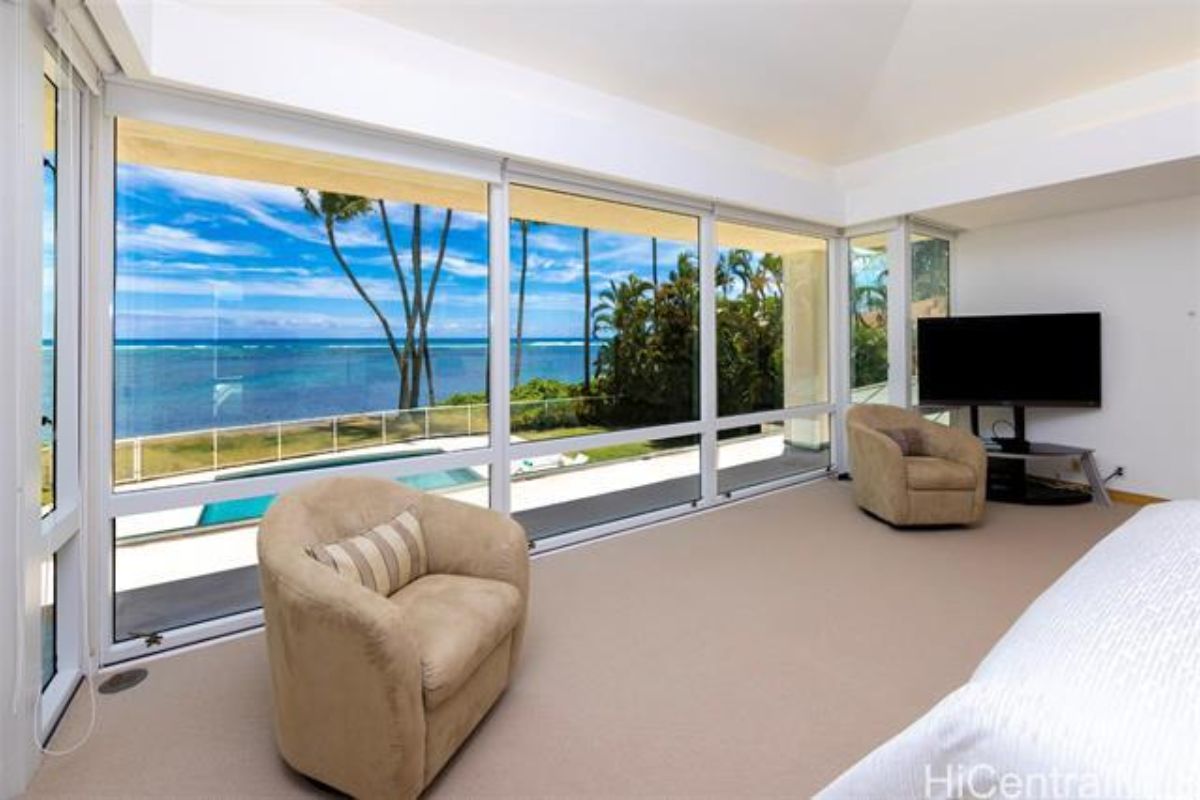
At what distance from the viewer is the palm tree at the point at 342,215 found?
3143 millimetres

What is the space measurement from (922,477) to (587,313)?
259 centimetres

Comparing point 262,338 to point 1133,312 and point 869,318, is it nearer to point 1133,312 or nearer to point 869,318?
point 869,318

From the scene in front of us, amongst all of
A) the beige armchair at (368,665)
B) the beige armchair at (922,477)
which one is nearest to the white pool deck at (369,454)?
the beige armchair at (368,665)

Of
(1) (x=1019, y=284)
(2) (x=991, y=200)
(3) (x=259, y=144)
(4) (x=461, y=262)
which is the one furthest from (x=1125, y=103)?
(3) (x=259, y=144)

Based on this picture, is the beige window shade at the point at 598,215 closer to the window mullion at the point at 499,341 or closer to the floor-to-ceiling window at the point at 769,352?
the window mullion at the point at 499,341

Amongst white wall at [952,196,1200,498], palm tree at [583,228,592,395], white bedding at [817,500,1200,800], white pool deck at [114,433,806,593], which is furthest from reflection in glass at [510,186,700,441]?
white wall at [952,196,1200,498]

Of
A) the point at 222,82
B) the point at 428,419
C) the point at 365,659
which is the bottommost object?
the point at 365,659

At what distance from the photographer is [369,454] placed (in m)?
3.24

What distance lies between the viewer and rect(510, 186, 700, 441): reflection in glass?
3832mm

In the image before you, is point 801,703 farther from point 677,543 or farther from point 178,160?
point 178,160

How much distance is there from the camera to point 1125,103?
13.2 ft

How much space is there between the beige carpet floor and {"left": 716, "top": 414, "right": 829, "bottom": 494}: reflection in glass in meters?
1.28

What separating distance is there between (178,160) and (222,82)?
1.63ft

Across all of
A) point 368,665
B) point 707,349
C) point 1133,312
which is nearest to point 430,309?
point 707,349
